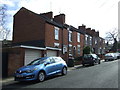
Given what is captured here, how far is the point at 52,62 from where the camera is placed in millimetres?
12086

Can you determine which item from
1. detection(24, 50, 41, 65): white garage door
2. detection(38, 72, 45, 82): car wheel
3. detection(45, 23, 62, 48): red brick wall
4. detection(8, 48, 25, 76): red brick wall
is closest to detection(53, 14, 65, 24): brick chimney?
detection(45, 23, 62, 48): red brick wall

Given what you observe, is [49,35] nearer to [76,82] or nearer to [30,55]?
[30,55]

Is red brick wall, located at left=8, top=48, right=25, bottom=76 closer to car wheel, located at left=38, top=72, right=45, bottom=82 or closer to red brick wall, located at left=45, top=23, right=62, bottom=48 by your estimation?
car wheel, located at left=38, top=72, right=45, bottom=82

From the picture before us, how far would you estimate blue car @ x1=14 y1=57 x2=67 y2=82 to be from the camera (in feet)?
32.8

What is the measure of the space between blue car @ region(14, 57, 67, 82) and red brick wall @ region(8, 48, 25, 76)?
3.38 meters

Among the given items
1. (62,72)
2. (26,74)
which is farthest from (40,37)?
(26,74)

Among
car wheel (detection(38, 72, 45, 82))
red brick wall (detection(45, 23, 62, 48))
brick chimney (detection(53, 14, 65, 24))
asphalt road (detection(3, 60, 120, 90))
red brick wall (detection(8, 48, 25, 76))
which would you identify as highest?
brick chimney (detection(53, 14, 65, 24))

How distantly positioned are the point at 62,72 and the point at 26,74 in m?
3.84

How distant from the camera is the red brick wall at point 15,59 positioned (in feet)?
46.1

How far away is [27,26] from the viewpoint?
25438 mm

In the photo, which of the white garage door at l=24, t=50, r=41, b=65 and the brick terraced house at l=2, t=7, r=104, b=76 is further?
the brick terraced house at l=2, t=7, r=104, b=76

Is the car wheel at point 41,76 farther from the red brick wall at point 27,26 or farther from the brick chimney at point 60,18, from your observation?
the brick chimney at point 60,18

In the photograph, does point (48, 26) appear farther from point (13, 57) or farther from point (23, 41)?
point (13, 57)

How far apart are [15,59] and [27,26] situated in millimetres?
11788
